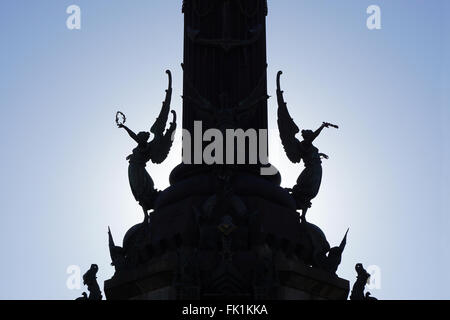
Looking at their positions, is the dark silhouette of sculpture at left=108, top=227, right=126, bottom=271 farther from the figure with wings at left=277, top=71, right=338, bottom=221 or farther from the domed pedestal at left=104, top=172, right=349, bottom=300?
the figure with wings at left=277, top=71, right=338, bottom=221

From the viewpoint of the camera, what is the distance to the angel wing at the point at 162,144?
113 ft

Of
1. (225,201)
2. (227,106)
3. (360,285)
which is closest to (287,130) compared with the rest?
(227,106)

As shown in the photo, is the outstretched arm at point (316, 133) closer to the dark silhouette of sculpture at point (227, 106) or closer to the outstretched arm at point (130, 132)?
the dark silhouette of sculpture at point (227, 106)

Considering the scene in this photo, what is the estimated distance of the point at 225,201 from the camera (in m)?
31.8

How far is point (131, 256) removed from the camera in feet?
106

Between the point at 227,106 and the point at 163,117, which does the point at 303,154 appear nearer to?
the point at 227,106

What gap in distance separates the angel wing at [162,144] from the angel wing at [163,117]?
0.56 ft

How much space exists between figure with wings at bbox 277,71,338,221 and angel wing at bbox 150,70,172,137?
3.58m

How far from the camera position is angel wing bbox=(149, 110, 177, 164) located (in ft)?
113

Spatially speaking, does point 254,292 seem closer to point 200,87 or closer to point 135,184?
point 135,184

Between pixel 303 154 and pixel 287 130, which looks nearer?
pixel 303 154

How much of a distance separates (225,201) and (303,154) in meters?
4.08

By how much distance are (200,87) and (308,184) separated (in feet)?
15.9
